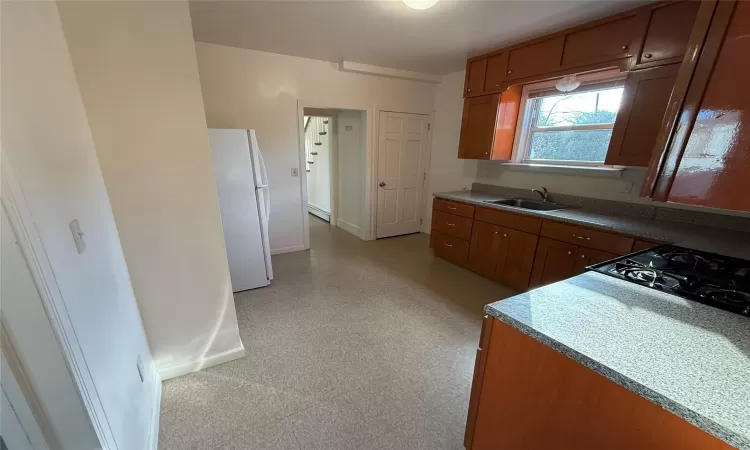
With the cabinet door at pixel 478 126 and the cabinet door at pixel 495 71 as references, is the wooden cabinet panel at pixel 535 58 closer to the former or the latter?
the cabinet door at pixel 495 71

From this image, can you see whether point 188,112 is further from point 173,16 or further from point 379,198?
point 379,198

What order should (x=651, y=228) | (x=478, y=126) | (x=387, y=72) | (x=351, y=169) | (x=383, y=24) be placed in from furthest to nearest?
(x=351, y=169), (x=387, y=72), (x=478, y=126), (x=383, y=24), (x=651, y=228)

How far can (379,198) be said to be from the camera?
4312mm

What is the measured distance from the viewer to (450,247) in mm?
3469

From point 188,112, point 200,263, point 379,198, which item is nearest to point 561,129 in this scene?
point 379,198

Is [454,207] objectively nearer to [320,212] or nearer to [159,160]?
[159,160]

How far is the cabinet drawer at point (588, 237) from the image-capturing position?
6.70 ft

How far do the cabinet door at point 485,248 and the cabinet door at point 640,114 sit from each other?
113 centimetres

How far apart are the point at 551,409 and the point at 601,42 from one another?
8.92 feet

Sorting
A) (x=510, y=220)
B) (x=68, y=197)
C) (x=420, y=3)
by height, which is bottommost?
(x=510, y=220)

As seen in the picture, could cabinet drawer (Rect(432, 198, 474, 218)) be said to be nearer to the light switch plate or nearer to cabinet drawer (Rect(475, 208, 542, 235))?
cabinet drawer (Rect(475, 208, 542, 235))

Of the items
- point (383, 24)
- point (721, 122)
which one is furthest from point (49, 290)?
point (383, 24)

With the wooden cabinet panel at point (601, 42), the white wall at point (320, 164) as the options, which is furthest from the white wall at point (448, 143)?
the white wall at point (320, 164)

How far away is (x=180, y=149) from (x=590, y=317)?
192cm
